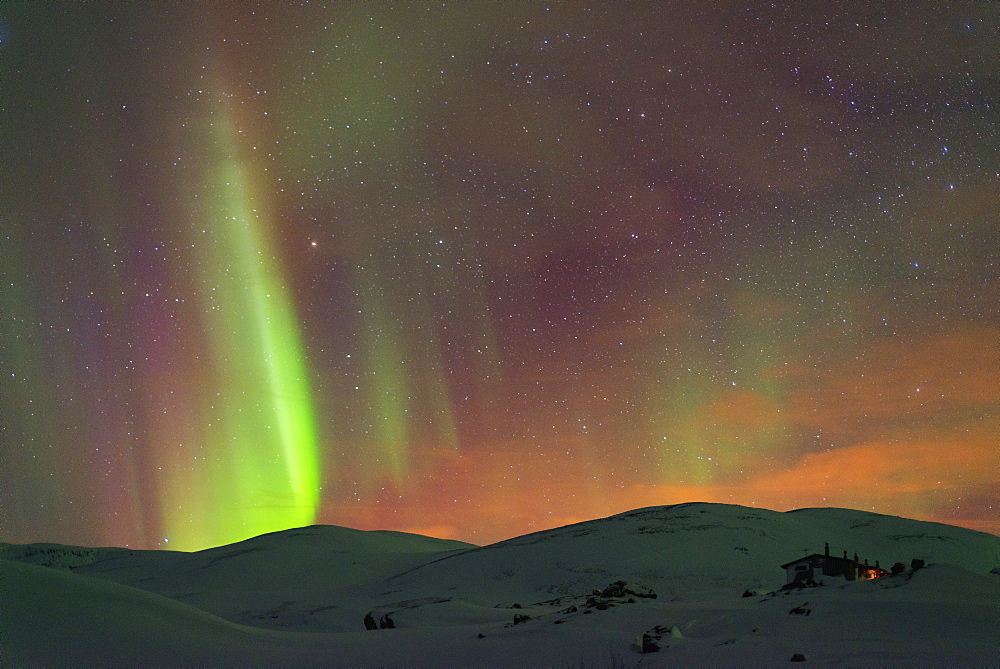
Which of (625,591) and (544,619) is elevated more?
(544,619)

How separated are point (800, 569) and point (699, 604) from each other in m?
21.2

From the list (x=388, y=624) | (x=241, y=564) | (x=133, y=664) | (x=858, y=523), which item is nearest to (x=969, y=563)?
(x=858, y=523)

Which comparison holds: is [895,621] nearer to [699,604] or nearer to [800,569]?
[699,604]

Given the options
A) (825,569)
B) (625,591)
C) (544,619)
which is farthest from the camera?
(825,569)

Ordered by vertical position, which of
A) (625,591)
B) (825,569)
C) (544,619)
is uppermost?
(544,619)

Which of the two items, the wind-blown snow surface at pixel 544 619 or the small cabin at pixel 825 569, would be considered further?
the small cabin at pixel 825 569

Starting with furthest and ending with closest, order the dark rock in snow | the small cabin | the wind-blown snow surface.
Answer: the small cabin, the dark rock in snow, the wind-blown snow surface

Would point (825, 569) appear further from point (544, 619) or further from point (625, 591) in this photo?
point (544, 619)

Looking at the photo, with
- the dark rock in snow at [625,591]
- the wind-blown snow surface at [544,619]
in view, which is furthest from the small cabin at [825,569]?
the dark rock in snow at [625,591]

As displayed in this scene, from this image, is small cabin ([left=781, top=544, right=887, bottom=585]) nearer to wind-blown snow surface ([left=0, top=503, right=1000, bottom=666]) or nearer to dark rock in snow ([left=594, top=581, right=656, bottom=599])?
wind-blown snow surface ([left=0, top=503, right=1000, bottom=666])

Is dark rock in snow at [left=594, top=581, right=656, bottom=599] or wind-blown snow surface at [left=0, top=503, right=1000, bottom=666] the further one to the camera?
dark rock in snow at [left=594, top=581, right=656, bottom=599]

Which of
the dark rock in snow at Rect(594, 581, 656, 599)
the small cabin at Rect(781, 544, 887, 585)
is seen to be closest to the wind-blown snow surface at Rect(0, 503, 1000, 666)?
the dark rock in snow at Rect(594, 581, 656, 599)

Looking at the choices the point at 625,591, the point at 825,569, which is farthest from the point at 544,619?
the point at 825,569

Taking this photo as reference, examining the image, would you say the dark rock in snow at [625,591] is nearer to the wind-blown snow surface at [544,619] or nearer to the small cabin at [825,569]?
the wind-blown snow surface at [544,619]
